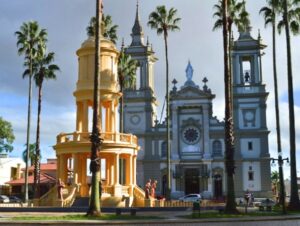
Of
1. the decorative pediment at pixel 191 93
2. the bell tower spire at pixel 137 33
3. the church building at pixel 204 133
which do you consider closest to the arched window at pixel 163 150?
the church building at pixel 204 133

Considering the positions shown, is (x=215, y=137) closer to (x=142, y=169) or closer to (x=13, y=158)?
(x=142, y=169)

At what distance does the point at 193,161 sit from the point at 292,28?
107 feet

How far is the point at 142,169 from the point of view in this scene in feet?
231

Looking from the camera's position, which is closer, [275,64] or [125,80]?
[275,64]

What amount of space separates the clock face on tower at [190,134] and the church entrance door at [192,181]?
4240mm

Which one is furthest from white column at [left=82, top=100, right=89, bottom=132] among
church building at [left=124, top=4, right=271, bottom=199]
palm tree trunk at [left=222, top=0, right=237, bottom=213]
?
church building at [left=124, top=4, right=271, bottom=199]

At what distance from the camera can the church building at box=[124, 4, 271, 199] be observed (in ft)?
222

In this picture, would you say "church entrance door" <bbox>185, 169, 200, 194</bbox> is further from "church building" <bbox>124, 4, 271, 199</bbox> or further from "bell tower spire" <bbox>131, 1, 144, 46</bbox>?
"bell tower spire" <bbox>131, 1, 144, 46</bbox>

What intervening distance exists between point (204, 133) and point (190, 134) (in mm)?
2070

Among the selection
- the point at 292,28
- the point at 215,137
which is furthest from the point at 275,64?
the point at 215,137

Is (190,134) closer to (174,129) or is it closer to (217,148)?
(174,129)

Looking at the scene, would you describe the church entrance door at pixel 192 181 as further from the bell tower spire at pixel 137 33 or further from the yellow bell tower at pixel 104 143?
the yellow bell tower at pixel 104 143

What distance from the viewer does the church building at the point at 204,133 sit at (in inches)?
2660

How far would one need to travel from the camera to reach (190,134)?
231 ft
